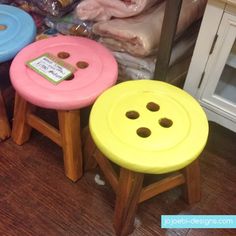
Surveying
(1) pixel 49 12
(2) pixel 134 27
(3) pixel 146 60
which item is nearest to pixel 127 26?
(2) pixel 134 27

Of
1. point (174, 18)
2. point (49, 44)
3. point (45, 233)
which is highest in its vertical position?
point (174, 18)

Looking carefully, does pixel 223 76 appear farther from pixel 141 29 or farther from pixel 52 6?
pixel 52 6

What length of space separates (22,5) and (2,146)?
62cm

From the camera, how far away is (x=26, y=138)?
1239mm

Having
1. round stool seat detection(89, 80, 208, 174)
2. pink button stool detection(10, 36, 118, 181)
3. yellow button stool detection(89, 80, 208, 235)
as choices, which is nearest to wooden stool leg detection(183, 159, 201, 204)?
yellow button stool detection(89, 80, 208, 235)

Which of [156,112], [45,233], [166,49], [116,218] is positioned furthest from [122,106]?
[45,233]

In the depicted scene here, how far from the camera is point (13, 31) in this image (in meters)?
1.13

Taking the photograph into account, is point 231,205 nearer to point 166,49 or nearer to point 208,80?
point 208,80

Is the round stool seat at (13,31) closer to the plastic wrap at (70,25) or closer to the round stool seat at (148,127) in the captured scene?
the plastic wrap at (70,25)

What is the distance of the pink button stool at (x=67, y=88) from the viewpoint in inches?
36.4

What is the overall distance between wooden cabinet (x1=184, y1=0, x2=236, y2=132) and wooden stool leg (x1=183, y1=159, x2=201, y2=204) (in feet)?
0.78

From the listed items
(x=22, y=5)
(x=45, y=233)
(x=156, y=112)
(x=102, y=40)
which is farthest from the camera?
(x=22, y=5)

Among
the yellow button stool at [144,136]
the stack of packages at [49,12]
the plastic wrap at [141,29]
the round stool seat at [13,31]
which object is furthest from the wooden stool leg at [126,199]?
the stack of packages at [49,12]

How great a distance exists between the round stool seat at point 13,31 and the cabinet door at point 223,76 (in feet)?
2.05
